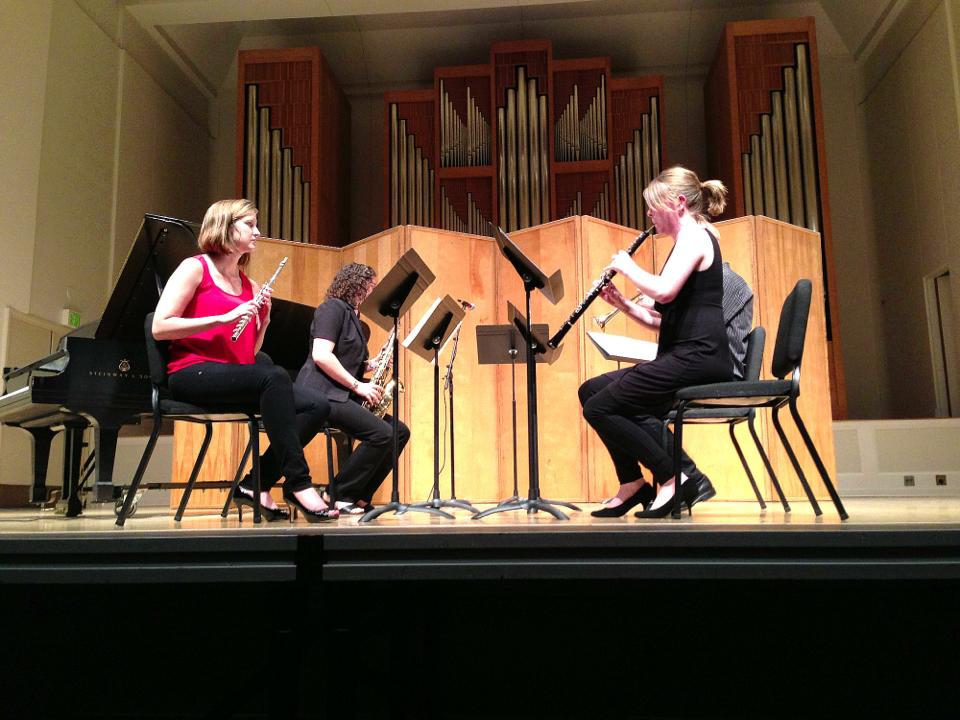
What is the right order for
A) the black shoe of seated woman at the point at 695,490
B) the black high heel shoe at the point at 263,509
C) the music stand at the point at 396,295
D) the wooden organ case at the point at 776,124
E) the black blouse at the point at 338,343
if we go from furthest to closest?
the wooden organ case at the point at 776,124 < the black blouse at the point at 338,343 < the music stand at the point at 396,295 < the black high heel shoe at the point at 263,509 < the black shoe of seated woman at the point at 695,490

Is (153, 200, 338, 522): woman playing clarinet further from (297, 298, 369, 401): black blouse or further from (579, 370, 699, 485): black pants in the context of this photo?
(579, 370, 699, 485): black pants

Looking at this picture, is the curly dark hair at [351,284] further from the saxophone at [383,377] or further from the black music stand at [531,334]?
the black music stand at [531,334]

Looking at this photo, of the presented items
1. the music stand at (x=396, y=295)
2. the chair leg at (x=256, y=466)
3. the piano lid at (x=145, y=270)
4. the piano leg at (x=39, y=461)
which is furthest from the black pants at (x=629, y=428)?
the piano leg at (x=39, y=461)

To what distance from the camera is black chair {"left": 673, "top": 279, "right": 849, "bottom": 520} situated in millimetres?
2863

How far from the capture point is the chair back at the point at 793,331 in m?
2.94

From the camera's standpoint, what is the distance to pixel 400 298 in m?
3.59

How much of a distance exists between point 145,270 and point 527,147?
492cm

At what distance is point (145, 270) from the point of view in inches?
146

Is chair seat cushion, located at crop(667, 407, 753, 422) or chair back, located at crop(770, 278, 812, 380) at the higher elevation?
chair back, located at crop(770, 278, 812, 380)

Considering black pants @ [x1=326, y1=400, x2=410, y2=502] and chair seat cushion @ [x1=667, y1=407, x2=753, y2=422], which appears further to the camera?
black pants @ [x1=326, y1=400, x2=410, y2=502]

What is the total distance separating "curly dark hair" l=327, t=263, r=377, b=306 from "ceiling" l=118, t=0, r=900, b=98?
4935 mm

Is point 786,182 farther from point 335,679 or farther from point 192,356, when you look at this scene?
point 335,679

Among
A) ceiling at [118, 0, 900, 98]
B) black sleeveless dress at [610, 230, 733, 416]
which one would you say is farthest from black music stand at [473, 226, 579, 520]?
ceiling at [118, 0, 900, 98]

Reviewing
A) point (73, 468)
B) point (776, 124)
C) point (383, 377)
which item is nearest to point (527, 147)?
point (776, 124)
